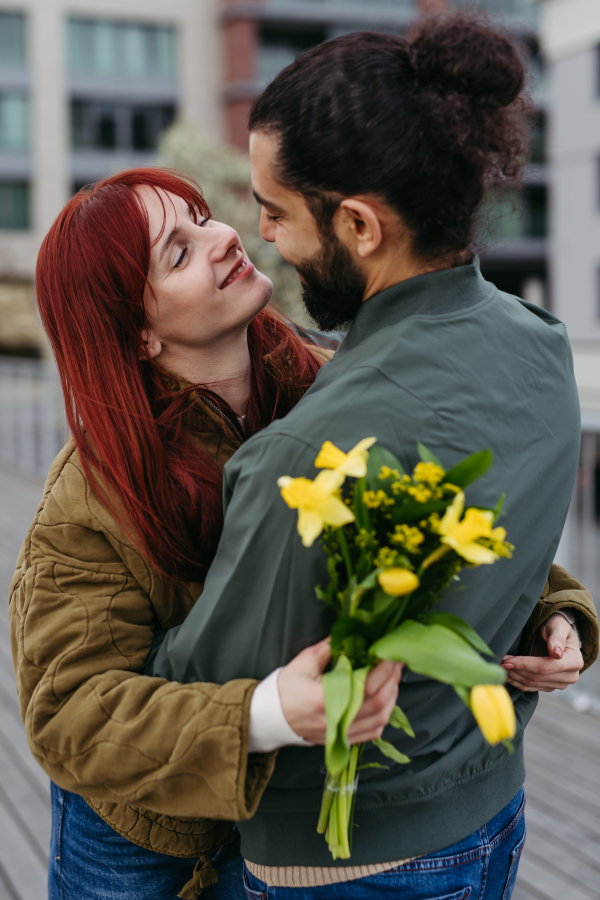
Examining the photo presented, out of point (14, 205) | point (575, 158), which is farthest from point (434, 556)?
point (14, 205)

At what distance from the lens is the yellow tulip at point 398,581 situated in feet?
2.67

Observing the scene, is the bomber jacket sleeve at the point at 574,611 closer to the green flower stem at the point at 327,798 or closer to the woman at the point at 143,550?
the woman at the point at 143,550

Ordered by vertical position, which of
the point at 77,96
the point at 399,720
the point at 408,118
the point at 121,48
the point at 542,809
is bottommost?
the point at 542,809

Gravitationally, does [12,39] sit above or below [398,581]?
above

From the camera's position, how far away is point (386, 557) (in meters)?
0.84

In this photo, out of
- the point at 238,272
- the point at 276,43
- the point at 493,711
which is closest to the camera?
the point at 493,711

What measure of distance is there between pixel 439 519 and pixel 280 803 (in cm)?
49

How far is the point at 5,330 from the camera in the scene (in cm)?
2278

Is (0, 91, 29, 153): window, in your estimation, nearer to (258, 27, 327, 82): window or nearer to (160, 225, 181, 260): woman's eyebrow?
(258, 27, 327, 82): window

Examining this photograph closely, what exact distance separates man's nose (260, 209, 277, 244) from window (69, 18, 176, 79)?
25.9 m

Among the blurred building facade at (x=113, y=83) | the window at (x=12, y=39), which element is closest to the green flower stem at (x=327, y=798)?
the blurred building facade at (x=113, y=83)

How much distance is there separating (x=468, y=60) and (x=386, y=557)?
1.91 ft

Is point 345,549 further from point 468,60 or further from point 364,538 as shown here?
point 468,60

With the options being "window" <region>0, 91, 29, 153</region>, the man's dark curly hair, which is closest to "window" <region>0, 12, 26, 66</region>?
"window" <region>0, 91, 29, 153</region>
